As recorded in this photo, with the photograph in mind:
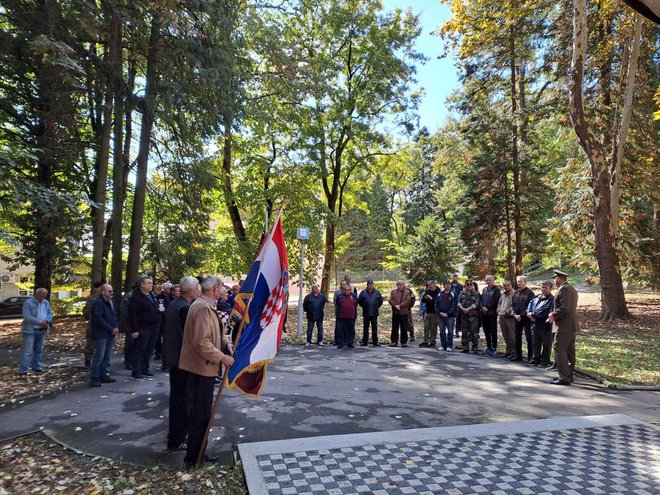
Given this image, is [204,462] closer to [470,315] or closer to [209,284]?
[209,284]

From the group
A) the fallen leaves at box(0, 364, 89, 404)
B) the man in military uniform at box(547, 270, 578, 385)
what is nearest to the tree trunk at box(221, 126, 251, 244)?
the fallen leaves at box(0, 364, 89, 404)

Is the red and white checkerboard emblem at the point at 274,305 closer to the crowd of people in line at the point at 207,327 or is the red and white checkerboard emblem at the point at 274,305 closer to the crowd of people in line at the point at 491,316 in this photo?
the crowd of people in line at the point at 207,327

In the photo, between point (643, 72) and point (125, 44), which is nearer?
point (125, 44)

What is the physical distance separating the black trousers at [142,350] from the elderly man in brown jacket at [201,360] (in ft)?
14.1

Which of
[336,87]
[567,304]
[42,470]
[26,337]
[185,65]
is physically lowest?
[42,470]

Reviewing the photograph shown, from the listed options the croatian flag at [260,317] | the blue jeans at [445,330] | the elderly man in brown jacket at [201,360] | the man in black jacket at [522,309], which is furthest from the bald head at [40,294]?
the man in black jacket at [522,309]

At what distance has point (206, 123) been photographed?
11844 mm

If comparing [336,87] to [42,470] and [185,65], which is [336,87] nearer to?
[185,65]

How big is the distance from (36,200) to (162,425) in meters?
4.67

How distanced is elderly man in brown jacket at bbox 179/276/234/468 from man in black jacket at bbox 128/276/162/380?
4321 millimetres

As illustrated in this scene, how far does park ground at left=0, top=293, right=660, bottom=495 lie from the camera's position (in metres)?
4.29

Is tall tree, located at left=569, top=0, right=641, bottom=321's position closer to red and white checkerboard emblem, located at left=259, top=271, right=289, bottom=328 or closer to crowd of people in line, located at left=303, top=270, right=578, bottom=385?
crowd of people in line, located at left=303, top=270, right=578, bottom=385

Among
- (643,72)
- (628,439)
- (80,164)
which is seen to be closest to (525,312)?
(628,439)

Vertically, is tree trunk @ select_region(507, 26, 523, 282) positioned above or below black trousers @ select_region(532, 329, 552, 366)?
above
